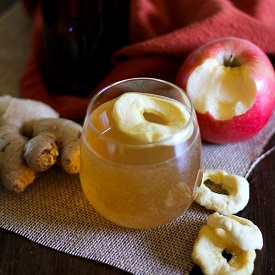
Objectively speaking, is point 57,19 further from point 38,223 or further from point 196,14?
point 38,223

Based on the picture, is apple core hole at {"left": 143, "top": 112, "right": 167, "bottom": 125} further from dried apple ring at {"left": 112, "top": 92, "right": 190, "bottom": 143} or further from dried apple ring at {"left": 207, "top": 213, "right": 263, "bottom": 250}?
dried apple ring at {"left": 207, "top": 213, "right": 263, "bottom": 250}

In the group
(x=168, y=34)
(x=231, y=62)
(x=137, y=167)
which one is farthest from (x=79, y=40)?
(x=137, y=167)

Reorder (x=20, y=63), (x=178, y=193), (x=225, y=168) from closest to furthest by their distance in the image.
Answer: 1. (x=178, y=193)
2. (x=225, y=168)
3. (x=20, y=63)

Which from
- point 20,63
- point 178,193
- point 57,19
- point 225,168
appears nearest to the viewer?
point 178,193

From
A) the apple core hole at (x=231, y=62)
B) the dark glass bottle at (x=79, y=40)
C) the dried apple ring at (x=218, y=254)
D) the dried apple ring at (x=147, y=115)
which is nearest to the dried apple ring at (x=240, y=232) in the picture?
the dried apple ring at (x=218, y=254)

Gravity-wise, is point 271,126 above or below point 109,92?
below

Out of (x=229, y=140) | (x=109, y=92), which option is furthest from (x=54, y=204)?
(x=229, y=140)

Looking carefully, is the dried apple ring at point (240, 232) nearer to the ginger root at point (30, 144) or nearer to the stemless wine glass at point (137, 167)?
the stemless wine glass at point (137, 167)
